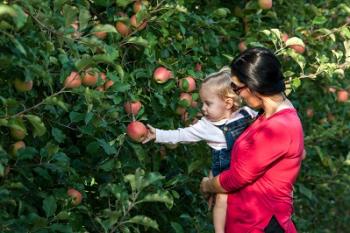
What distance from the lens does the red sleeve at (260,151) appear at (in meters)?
2.76

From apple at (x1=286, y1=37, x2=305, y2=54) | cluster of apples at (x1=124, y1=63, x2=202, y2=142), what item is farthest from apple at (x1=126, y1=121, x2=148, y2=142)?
apple at (x1=286, y1=37, x2=305, y2=54)

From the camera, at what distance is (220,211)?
9.74 feet

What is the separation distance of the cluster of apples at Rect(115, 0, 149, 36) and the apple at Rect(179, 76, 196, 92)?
0.95 ft

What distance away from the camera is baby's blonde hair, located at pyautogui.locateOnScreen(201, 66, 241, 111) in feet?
10.2

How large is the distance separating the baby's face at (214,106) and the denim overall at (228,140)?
5 centimetres

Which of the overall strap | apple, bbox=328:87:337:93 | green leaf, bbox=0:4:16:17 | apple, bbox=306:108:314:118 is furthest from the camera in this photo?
apple, bbox=306:108:314:118

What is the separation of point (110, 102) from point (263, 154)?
683 mm

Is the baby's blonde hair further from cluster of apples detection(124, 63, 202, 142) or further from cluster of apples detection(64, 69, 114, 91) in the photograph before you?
cluster of apples detection(64, 69, 114, 91)

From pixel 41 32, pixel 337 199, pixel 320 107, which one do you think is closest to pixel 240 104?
pixel 41 32

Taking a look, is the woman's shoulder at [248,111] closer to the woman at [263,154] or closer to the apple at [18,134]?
the woman at [263,154]

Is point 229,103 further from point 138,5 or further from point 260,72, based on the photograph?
point 138,5

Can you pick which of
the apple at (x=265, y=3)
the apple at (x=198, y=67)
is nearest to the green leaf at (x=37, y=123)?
the apple at (x=198, y=67)

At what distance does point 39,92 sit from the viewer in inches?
115

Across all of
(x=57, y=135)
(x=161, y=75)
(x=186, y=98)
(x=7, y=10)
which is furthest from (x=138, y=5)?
(x=7, y=10)
